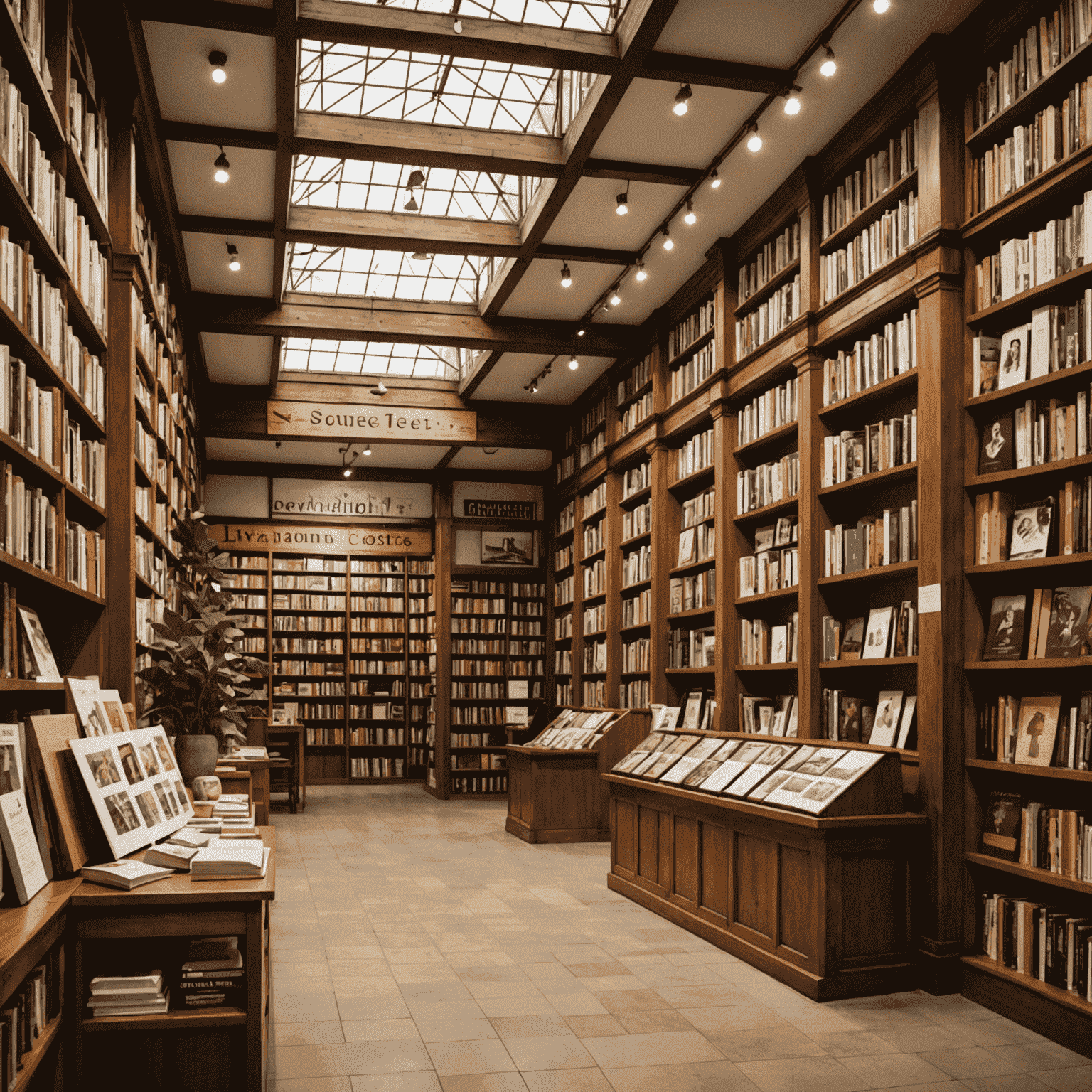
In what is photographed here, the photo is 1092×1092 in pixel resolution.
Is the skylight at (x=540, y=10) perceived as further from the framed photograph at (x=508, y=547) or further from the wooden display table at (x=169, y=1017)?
the framed photograph at (x=508, y=547)

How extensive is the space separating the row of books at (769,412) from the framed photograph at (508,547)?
21.6ft

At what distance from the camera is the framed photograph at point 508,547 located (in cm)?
1352

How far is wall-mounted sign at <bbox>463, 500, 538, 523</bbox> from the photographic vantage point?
13.5 metres

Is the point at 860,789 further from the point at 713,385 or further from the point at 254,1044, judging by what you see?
the point at 713,385

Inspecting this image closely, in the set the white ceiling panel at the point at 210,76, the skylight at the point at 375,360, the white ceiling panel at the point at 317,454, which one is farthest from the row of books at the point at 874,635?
the white ceiling panel at the point at 317,454

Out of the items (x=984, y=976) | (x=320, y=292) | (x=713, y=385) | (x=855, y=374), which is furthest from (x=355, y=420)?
(x=984, y=976)

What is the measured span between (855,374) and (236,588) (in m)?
9.43

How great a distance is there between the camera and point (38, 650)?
335 centimetres

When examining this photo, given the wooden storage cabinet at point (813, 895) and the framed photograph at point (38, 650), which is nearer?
the framed photograph at point (38, 650)

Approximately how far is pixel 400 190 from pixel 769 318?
3.02 m

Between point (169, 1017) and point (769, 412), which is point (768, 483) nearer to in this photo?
point (769, 412)

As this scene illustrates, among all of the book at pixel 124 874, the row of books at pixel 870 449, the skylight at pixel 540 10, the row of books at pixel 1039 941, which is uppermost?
the skylight at pixel 540 10

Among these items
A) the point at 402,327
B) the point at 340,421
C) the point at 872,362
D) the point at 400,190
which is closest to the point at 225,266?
the point at 400,190

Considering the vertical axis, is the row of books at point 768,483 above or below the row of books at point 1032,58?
below
